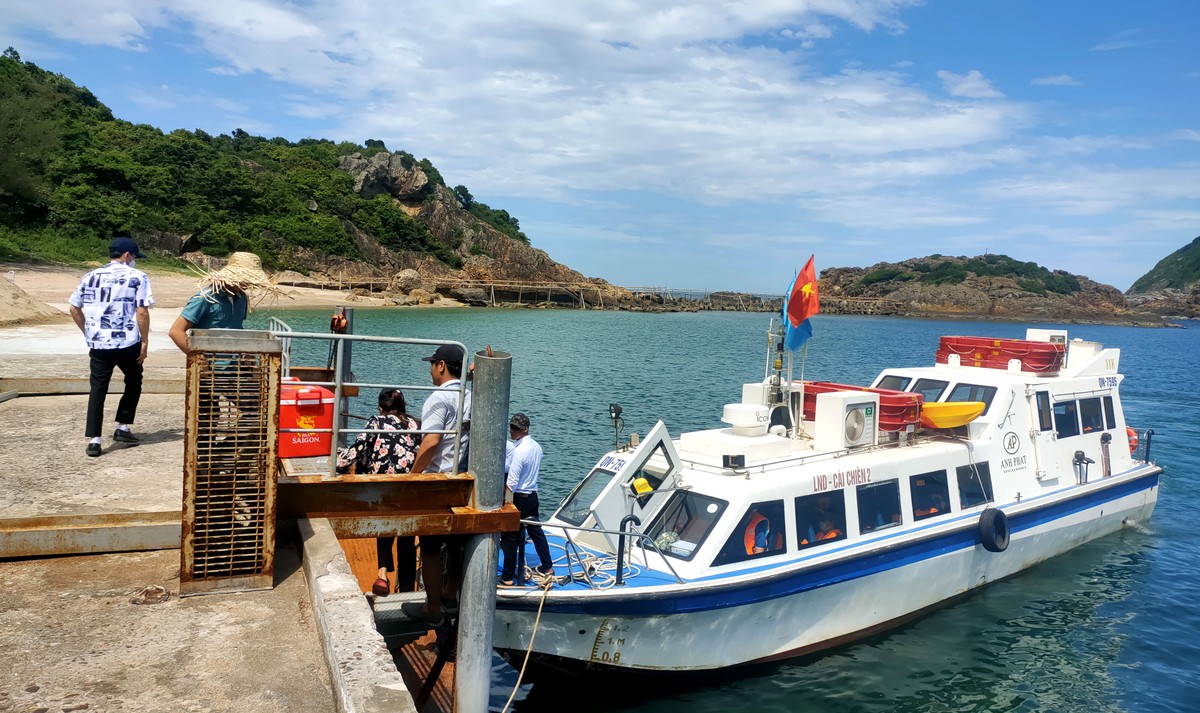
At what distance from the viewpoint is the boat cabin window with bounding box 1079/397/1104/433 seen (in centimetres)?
1384

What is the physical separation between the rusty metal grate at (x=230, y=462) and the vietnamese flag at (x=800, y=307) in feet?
26.8

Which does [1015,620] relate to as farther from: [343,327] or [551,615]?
[343,327]

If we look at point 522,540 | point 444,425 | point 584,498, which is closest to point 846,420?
point 584,498

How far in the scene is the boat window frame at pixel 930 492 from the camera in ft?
35.9

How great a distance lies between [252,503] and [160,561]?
1019 millimetres

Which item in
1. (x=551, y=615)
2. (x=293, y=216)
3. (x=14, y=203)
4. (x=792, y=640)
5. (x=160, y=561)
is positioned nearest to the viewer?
(x=160, y=561)

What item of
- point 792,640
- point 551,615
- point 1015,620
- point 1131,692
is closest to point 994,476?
point 1015,620

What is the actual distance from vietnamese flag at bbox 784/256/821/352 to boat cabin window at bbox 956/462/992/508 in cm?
293

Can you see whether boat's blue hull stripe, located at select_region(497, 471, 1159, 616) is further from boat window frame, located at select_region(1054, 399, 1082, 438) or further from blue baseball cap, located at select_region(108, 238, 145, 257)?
blue baseball cap, located at select_region(108, 238, 145, 257)

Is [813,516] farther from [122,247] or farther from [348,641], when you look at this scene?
[122,247]

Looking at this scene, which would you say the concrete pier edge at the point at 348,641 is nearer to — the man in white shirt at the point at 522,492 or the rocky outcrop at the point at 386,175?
the man in white shirt at the point at 522,492

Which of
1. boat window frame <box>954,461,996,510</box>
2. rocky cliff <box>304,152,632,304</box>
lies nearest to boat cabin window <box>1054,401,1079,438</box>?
boat window frame <box>954,461,996,510</box>

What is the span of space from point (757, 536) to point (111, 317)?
23.1 feet

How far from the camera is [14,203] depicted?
4662 cm
